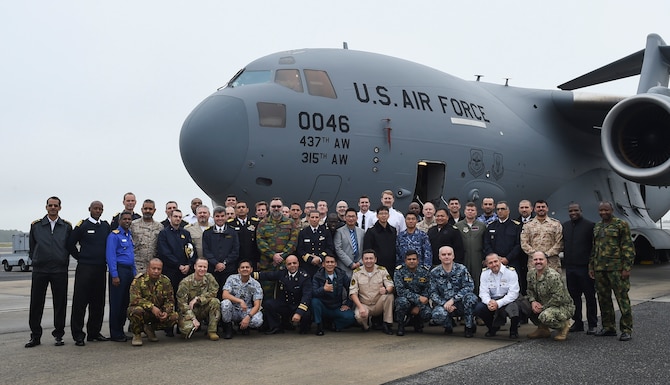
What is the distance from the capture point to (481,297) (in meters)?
6.82

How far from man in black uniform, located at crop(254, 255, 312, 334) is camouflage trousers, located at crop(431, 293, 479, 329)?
4.69 feet

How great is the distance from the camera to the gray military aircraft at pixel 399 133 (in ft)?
31.3

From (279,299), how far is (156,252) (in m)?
1.53

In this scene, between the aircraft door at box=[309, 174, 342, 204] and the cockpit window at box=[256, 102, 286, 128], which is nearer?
the cockpit window at box=[256, 102, 286, 128]

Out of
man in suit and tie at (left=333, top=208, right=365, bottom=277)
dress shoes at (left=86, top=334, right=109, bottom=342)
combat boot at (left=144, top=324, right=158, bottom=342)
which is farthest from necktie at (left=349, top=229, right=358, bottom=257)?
dress shoes at (left=86, top=334, right=109, bottom=342)

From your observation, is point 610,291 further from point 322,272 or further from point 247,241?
point 247,241

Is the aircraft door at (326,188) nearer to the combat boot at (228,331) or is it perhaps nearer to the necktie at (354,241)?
the necktie at (354,241)

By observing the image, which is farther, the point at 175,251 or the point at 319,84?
the point at 319,84

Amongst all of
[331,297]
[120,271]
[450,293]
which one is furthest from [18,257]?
[450,293]

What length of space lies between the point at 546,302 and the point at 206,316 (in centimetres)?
363

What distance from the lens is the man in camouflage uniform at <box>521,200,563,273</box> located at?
725 centimetres

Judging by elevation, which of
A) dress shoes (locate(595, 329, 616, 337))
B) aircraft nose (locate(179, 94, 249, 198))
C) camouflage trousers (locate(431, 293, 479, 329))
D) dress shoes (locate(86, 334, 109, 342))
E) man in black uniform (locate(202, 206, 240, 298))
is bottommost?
dress shoes (locate(86, 334, 109, 342))

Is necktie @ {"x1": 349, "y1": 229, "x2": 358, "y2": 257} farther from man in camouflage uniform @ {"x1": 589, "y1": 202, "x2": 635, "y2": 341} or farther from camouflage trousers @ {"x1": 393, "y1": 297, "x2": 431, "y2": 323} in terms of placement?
man in camouflage uniform @ {"x1": 589, "y1": 202, "x2": 635, "y2": 341}

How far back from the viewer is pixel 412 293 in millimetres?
7070
